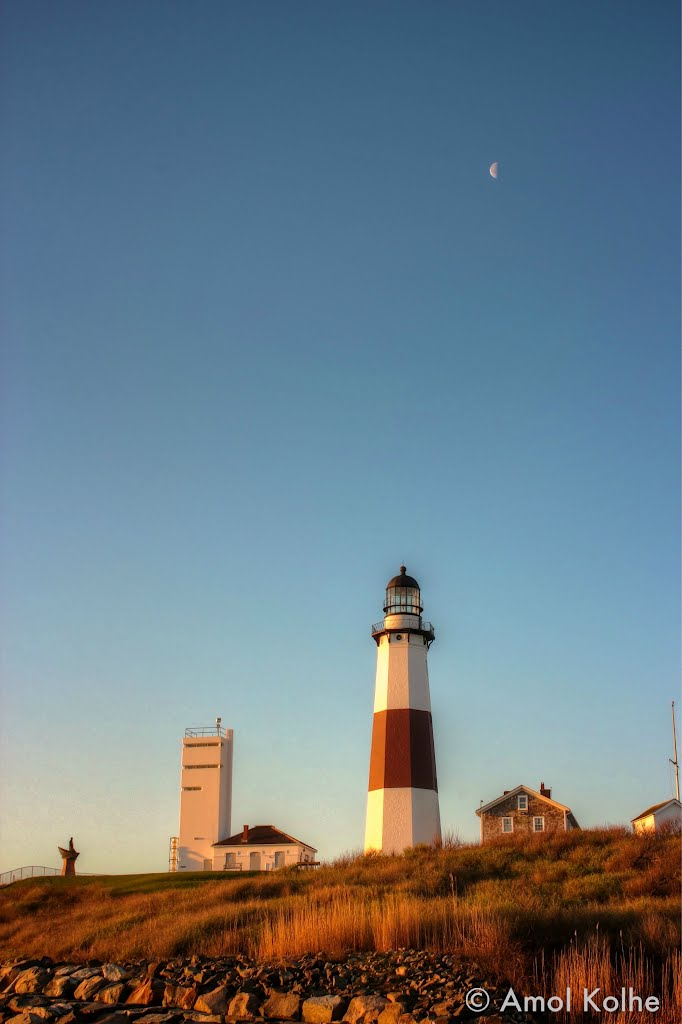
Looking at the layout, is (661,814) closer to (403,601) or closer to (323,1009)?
(403,601)

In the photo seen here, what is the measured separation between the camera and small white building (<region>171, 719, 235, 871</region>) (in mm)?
48312

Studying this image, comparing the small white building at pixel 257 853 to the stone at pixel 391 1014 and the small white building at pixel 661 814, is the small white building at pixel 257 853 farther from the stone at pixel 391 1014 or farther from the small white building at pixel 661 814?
the stone at pixel 391 1014

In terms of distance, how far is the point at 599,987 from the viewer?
45.1 ft

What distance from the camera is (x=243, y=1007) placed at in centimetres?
1476

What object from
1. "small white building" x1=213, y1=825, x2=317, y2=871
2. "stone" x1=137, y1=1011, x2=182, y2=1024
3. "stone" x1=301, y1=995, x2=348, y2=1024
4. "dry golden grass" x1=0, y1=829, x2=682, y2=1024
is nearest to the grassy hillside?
"dry golden grass" x1=0, y1=829, x2=682, y2=1024

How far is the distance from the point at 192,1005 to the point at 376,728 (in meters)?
26.7

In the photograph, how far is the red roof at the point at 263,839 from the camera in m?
48.0

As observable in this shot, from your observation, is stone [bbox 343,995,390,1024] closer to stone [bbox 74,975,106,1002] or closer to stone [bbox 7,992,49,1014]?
stone [bbox 74,975,106,1002]

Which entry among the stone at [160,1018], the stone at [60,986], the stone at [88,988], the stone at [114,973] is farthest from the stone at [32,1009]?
the stone at [160,1018]

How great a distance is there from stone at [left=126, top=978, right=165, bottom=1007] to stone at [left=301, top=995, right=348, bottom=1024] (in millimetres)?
3223

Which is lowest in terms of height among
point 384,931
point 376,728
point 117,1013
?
point 117,1013

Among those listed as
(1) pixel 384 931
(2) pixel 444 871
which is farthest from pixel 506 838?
(1) pixel 384 931

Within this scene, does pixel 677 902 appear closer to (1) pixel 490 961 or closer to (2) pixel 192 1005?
(1) pixel 490 961

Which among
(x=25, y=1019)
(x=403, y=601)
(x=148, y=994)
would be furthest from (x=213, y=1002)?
(x=403, y=601)
